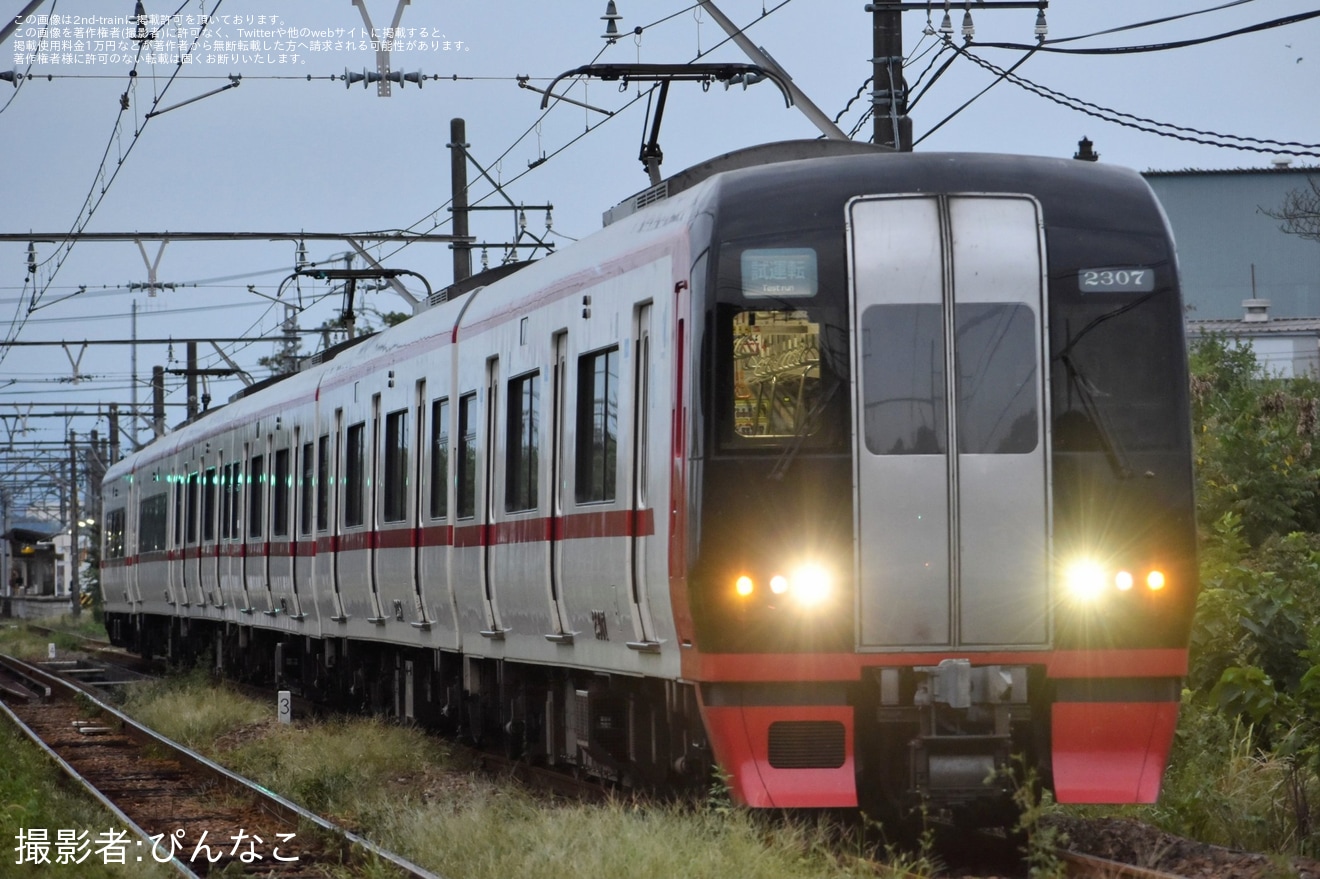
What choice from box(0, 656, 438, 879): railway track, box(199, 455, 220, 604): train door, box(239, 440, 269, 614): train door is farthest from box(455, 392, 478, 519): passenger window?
box(199, 455, 220, 604): train door

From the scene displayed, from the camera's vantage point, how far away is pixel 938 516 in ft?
28.9

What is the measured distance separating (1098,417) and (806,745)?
1.91 m

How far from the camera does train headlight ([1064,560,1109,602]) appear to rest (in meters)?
8.88

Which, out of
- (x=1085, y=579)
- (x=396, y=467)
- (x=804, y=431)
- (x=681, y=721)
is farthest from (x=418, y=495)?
(x=1085, y=579)

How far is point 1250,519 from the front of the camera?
1903cm

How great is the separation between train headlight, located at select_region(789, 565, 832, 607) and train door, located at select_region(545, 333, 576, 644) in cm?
270

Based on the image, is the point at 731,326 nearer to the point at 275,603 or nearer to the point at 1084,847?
the point at 1084,847

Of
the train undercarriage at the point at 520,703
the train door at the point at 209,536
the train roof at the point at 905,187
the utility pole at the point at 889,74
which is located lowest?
the train undercarriage at the point at 520,703

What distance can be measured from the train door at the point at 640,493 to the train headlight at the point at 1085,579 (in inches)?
79.8

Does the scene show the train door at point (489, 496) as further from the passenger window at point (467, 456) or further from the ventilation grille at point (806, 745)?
the ventilation grille at point (806, 745)

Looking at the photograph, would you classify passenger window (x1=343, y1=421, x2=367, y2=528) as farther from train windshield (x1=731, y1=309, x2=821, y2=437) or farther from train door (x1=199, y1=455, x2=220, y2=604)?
train windshield (x1=731, y1=309, x2=821, y2=437)

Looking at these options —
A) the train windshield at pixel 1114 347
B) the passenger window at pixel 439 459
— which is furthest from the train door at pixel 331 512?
the train windshield at pixel 1114 347

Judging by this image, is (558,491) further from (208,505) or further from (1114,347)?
(208,505)

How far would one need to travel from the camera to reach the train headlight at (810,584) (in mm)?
8852
